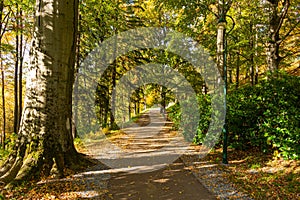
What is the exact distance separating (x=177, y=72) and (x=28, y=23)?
11866mm

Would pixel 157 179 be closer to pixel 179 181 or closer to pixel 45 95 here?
pixel 179 181

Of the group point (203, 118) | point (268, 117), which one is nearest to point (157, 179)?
point (268, 117)

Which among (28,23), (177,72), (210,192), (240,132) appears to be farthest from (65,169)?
(177,72)

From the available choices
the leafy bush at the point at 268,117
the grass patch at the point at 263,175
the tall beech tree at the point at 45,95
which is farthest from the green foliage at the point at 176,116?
the tall beech tree at the point at 45,95

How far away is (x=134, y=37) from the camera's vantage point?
15.8 meters

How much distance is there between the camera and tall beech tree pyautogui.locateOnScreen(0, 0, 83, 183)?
5.20m

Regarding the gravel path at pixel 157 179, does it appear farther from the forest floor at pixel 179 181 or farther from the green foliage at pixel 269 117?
the green foliage at pixel 269 117

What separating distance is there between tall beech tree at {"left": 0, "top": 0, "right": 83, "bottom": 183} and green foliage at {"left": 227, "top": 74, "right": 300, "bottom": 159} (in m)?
5.46

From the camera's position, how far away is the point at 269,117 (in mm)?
6238

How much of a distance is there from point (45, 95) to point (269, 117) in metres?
6.08

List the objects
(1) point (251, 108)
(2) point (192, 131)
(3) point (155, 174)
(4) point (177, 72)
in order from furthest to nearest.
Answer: (4) point (177, 72) < (2) point (192, 131) < (1) point (251, 108) < (3) point (155, 174)

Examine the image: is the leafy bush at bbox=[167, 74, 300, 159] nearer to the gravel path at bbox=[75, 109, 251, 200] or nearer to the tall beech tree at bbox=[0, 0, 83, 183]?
the gravel path at bbox=[75, 109, 251, 200]

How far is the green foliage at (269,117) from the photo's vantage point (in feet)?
18.3

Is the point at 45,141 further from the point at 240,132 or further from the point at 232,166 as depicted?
the point at 240,132
